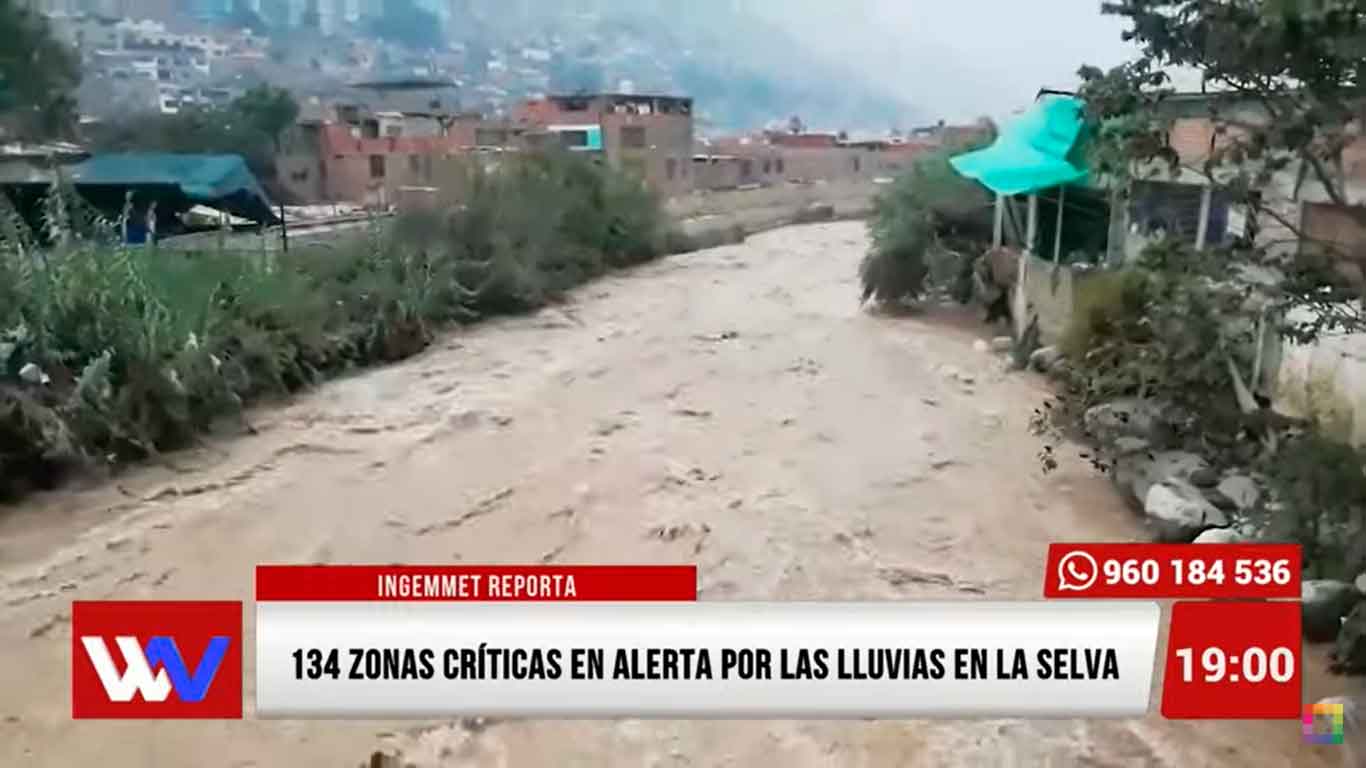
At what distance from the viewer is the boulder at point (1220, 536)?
12.6 feet

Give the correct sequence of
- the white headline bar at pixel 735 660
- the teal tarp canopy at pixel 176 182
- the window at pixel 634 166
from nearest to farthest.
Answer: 1. the white headline bar at pixel 735 660
2. the teal tarp canopy at pixel 176 182
3. the window at pixel 634 166

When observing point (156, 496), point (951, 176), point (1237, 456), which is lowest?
point (156, 496)

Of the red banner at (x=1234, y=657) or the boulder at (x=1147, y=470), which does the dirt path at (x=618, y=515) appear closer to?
the boulder at (x=1147, y=470)

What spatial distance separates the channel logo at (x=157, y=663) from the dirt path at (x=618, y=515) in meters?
0.16

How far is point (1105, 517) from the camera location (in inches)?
193

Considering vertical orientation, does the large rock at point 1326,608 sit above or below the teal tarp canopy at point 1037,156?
below

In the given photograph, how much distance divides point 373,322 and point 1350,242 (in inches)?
242

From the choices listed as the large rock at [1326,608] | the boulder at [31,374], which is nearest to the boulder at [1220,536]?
the large rock at [1326,608]

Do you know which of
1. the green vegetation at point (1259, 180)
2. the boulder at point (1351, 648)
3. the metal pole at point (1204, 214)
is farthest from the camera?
the metal pole at point (1204, 214)

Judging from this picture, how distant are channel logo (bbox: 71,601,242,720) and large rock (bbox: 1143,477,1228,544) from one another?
3174 millimetres

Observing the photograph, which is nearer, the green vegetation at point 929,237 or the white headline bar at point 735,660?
the white headline bar at point 735,660

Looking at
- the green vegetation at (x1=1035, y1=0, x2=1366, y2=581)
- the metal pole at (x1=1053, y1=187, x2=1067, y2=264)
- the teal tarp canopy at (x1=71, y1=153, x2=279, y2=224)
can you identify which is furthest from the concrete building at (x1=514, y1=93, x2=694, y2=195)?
the green vegetation at (x1=1035, y1=0, x2=1366, y2=581)

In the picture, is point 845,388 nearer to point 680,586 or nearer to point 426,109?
point 680,586

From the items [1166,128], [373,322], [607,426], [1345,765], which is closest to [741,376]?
[607,426]
